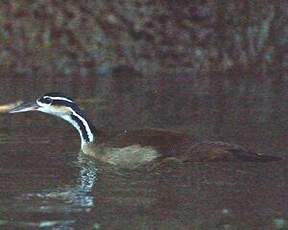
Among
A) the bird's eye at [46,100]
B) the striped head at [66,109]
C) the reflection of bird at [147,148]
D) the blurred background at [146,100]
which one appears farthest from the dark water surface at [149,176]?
the bird's eye at [46,100]

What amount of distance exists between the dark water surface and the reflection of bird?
0.46ft

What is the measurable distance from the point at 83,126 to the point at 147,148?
50.6 inches

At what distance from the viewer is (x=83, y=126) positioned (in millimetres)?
13258

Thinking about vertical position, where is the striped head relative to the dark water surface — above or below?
above

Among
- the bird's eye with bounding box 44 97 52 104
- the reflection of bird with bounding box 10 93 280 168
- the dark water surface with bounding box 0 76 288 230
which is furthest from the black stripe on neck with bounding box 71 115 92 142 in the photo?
the bird's eye with bounding box 44 97 52 104

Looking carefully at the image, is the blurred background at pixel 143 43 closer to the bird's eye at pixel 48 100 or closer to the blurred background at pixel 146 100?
the blurred background at pixel 146 100

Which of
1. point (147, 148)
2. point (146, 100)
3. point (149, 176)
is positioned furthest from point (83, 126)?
point (146, 100)

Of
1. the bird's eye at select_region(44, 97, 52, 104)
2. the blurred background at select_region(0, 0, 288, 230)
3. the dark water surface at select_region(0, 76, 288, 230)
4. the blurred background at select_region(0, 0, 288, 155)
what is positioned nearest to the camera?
the dark water surface at select_region(0, 76, 288, 230)

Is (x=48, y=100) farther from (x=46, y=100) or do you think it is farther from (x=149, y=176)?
(x=149, y=176)

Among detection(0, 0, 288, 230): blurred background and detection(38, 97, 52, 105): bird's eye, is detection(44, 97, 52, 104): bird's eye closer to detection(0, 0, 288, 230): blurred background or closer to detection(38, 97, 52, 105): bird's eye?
detection(38, 97, 52, 105): bird's eye

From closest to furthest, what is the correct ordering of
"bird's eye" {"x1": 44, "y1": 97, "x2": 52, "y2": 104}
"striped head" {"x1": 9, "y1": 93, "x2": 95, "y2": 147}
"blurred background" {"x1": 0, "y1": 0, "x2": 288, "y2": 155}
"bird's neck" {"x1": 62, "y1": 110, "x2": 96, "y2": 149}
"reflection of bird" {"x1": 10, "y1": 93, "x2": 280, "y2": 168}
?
"reflection of bird" {"x1": 10, "y1": 93, "x2": 280, "y2": 168}, "bird's neck" {"x1": 62, "y1": 110, "x2": 96, "y2": 149}, "striped head" {"x1": 9, "y1": 93, "x2": 95, "y2": 147}, "bird's eye" {"x1": 44, "y1": 97, "x2": 52, "y2": 104}, "blurred background" {"x1": 0, "y1": 0, "x2": 288, "y2": 155}

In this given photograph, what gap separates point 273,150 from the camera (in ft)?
40.2

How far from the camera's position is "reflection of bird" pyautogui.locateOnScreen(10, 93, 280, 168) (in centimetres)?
1191

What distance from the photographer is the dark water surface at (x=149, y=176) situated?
969 centimetres
